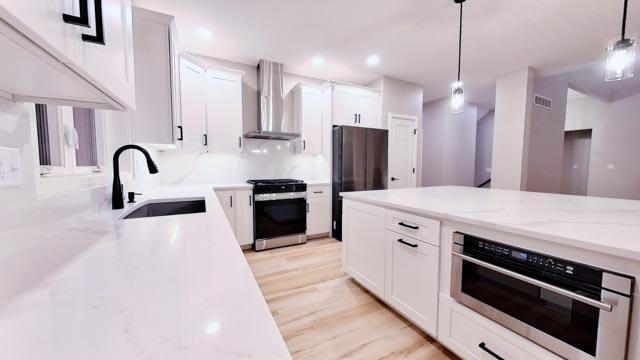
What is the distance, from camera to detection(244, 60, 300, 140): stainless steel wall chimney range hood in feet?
10.7

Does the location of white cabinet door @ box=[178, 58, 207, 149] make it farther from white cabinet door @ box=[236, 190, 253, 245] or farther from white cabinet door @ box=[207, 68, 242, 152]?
white cabinet door @ box=[236, 190, 253, 245]

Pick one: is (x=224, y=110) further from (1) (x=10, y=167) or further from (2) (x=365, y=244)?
(1) (x=10, y=167)

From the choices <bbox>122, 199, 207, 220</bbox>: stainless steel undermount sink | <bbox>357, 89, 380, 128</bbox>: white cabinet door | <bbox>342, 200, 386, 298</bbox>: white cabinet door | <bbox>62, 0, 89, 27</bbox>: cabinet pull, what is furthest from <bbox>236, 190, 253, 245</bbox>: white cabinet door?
<bbox>62, 0, 89, 27</bbox>: cabinet pull

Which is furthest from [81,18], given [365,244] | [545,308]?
[365,244]

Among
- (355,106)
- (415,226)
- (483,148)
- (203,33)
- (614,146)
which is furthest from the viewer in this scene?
(483,148)

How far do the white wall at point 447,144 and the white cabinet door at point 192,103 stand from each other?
4850 mm

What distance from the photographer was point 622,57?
4.92 feet

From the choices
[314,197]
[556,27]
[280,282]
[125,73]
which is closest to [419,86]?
[556,27]

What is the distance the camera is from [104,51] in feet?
2.09

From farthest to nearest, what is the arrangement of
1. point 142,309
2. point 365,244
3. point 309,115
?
point 309,115 → point 365,244 → point 142,309

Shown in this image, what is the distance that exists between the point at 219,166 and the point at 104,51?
2.91 m

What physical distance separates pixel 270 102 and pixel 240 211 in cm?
155

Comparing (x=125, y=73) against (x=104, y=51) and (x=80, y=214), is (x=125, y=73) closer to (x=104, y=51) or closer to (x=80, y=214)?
(x=104, y=51)

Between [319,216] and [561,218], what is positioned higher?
[561,218]
